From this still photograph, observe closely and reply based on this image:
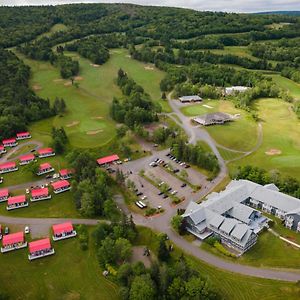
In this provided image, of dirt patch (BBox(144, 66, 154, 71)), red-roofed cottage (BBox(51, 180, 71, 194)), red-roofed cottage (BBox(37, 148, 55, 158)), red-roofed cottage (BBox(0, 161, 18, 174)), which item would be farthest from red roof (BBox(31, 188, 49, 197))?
dirt patch (BBox(144, 66, 154, 71))

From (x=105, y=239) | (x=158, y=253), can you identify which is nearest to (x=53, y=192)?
(x=105, y=239)

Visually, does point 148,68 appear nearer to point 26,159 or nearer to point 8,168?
point 26,159

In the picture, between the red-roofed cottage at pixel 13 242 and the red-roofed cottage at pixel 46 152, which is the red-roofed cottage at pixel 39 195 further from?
the red-roofed cottage at pixel 46 152

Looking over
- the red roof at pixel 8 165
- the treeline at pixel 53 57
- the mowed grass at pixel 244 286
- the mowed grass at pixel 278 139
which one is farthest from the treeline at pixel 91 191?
the treeline at pixel 53 57

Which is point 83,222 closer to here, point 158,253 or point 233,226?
point 158,253

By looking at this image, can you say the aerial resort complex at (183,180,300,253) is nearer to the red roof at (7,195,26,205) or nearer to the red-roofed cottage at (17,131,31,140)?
the red roof at (7,195,26,205)

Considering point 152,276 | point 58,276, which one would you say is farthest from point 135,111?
point 152,276
